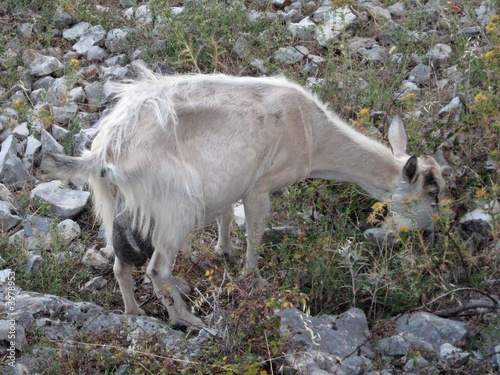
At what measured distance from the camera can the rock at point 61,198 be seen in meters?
5.93

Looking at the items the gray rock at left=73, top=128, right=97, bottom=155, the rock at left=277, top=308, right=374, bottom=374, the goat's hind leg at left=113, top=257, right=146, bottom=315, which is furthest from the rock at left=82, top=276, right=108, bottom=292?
the rock at left=277, top=308, right=374, bottom=374

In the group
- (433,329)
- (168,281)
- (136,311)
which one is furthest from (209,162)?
(433,329)

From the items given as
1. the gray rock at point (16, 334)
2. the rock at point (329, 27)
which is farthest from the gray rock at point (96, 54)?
the gray rock at point (16, 334)

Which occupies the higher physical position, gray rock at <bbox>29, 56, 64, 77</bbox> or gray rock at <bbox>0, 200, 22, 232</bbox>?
gray rock at <bbox>29, 56, 64, 77</bbox>

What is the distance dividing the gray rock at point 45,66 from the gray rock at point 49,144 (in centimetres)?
110

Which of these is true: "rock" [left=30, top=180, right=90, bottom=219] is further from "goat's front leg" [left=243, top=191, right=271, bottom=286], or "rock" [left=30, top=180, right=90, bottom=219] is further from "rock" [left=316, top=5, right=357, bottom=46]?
"rock" [left=316, top=5, right=357, bottom=46]

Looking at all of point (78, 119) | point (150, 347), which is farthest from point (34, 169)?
point (150, 347)

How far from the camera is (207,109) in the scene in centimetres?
504

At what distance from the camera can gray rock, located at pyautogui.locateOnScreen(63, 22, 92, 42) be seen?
779 cm

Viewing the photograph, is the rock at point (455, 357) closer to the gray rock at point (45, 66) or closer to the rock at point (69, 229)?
the rock at point (69, 229)

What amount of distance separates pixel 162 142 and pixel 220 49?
2.72m

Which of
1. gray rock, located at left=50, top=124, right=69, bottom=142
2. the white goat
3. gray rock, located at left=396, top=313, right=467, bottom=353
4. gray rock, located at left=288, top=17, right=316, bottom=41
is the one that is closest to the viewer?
gray rock, located at left=396, top=313, right=467, bottom=353

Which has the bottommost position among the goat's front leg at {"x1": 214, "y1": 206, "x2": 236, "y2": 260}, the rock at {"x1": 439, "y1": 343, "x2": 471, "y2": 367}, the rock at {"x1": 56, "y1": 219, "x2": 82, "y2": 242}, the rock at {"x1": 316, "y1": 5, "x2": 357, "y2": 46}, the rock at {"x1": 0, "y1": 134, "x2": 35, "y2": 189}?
the goat's front leg at {"x1": 214, "y1": 206, "x2": 236, "y2": 260}

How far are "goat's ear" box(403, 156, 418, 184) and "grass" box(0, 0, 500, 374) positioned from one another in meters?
0.37
